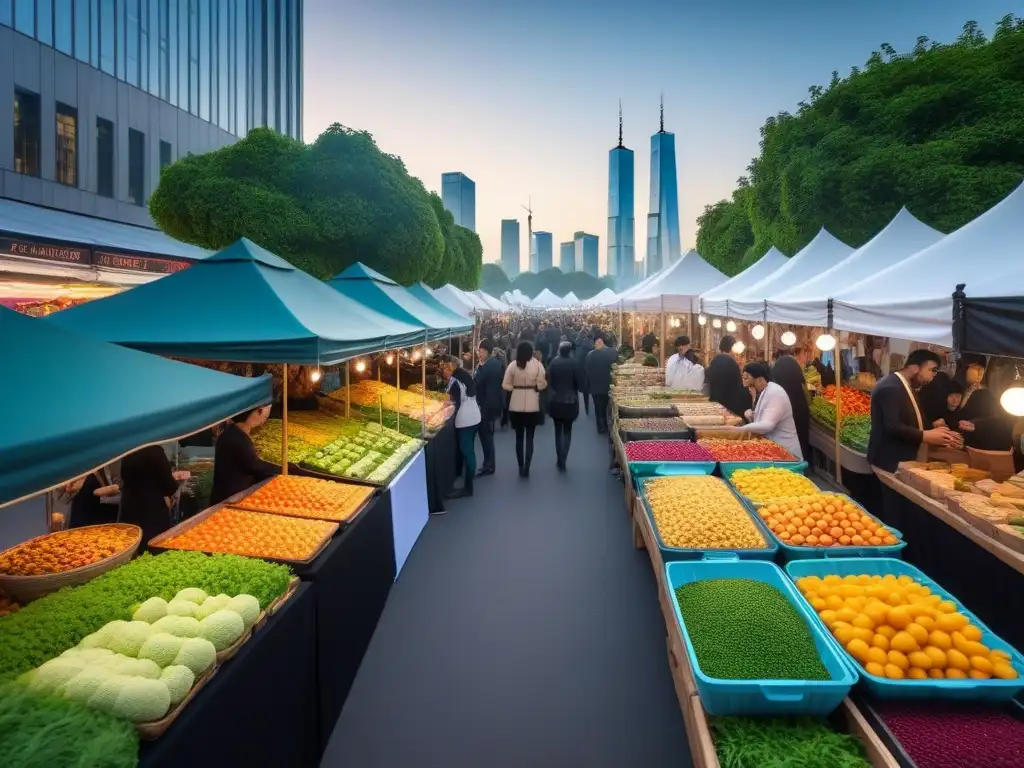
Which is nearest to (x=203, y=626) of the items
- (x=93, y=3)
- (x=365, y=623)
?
(x=365, y=623)

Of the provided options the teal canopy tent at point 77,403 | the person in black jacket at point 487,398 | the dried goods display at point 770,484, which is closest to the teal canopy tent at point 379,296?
the person in black jacket at point 487,398

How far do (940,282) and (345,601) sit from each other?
5.31m

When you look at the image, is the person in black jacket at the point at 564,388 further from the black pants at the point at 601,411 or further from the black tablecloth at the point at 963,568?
the black tablecloth at the point at 963,568

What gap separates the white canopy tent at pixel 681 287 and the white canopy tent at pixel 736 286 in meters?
1.62

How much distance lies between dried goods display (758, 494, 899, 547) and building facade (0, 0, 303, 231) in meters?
25.7

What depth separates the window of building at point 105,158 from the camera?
2711cm

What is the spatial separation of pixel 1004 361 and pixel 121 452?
35.0 feet

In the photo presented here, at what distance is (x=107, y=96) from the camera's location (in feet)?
90.3

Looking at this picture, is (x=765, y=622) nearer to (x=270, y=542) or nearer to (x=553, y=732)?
(x=553, y=732)

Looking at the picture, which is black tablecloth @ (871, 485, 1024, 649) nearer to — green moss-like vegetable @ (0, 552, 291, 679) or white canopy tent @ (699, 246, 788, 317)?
green moss-like vegetable @ (0, 552, 291, 679)

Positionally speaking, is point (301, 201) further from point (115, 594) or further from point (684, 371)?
point (115, 594)

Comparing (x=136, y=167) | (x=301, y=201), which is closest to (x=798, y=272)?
(x=301, y=201)

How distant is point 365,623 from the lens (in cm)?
504

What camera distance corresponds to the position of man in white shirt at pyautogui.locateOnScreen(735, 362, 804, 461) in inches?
295
